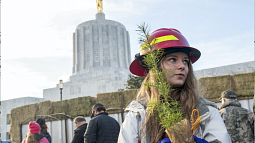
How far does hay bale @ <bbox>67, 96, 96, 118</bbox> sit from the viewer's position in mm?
11227

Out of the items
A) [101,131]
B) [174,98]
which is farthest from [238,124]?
[174,98]

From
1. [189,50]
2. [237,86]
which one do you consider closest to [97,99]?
[237,86]

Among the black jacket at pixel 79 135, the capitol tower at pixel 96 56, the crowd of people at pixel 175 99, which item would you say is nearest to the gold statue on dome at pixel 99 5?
the capitol tower at pixel 96 56

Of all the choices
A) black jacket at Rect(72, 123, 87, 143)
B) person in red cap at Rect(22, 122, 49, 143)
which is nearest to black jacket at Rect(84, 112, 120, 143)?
black jacket at Rect(72, 123, 87, 143)

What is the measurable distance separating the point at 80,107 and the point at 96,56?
22613 mm

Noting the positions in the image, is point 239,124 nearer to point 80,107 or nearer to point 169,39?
point 169,39

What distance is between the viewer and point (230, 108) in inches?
177

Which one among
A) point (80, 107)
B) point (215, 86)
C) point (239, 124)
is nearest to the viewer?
point (239, 124)

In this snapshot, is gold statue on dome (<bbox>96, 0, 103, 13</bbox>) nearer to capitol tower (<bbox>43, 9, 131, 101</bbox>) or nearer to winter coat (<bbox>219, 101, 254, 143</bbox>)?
capitol tower (<bbox>43, 9, 131, 101</bbox>)

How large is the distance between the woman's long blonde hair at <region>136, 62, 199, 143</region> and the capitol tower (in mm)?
27398

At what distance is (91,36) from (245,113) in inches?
1232

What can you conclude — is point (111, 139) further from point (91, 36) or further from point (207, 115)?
point (91, 36)

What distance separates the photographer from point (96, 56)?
33.5m

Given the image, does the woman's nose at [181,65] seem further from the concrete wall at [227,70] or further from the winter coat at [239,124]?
the concrete wall at [227,70]
